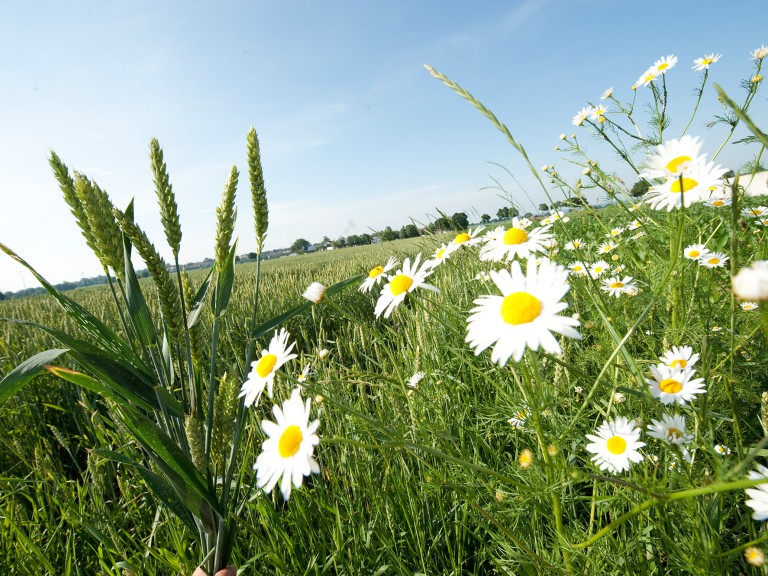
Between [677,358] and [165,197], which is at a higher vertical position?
[165,197]

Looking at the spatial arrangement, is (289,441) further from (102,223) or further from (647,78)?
(647,78)

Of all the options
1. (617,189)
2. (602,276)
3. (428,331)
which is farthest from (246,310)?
(617,189)

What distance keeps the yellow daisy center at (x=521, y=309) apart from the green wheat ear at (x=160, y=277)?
752 mm

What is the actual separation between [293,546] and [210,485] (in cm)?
39

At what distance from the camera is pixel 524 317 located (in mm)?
706

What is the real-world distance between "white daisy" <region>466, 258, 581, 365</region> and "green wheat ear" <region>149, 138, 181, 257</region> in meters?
0.77

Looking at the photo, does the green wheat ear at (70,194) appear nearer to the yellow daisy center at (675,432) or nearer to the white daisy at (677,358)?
the yellow daisy center at (675,432)

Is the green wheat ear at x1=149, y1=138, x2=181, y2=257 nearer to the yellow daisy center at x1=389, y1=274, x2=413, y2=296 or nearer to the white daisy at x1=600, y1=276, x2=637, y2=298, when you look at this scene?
the yellow daisy center at x1=389, y1=274, x2=413, y2=296

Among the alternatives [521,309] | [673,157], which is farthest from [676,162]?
[521,309]

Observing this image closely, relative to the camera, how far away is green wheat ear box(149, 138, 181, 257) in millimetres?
1007

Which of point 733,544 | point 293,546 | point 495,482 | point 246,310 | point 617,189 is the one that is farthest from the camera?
point 246,310

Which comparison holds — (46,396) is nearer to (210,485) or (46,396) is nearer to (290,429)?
(210,485)

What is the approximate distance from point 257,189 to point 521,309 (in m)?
0.78

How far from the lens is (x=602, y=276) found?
90.7 inches
